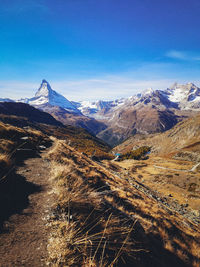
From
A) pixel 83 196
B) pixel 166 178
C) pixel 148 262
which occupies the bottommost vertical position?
pixel 166 178

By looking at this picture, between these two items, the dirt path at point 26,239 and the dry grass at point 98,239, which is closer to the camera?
the dirt path at point 26,239

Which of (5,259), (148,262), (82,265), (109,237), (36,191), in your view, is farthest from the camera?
(36,191)

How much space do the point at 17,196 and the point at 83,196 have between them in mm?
3358

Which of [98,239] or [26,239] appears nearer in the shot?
[26,239]

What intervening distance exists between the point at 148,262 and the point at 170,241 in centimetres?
392

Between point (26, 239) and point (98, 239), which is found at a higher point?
point (26, 239)

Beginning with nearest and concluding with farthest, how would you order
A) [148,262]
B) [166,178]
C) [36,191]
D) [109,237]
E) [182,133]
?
[109,237]
[148,262]
[36,191]
[166,178]
[182,133]

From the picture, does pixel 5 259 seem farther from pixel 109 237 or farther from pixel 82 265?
pixel 109 237

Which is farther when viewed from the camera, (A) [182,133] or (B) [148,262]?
(A) [182,133]

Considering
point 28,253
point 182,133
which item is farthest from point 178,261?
point 182,133

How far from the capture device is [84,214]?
6.06 meters

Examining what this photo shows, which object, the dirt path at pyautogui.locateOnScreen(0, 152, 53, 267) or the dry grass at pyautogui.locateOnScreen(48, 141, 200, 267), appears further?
the dry grass at pyautogui.locateOnScreen(48, 141, 200, 267)

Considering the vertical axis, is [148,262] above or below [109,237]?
below

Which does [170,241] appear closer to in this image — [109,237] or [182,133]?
[109,237]
